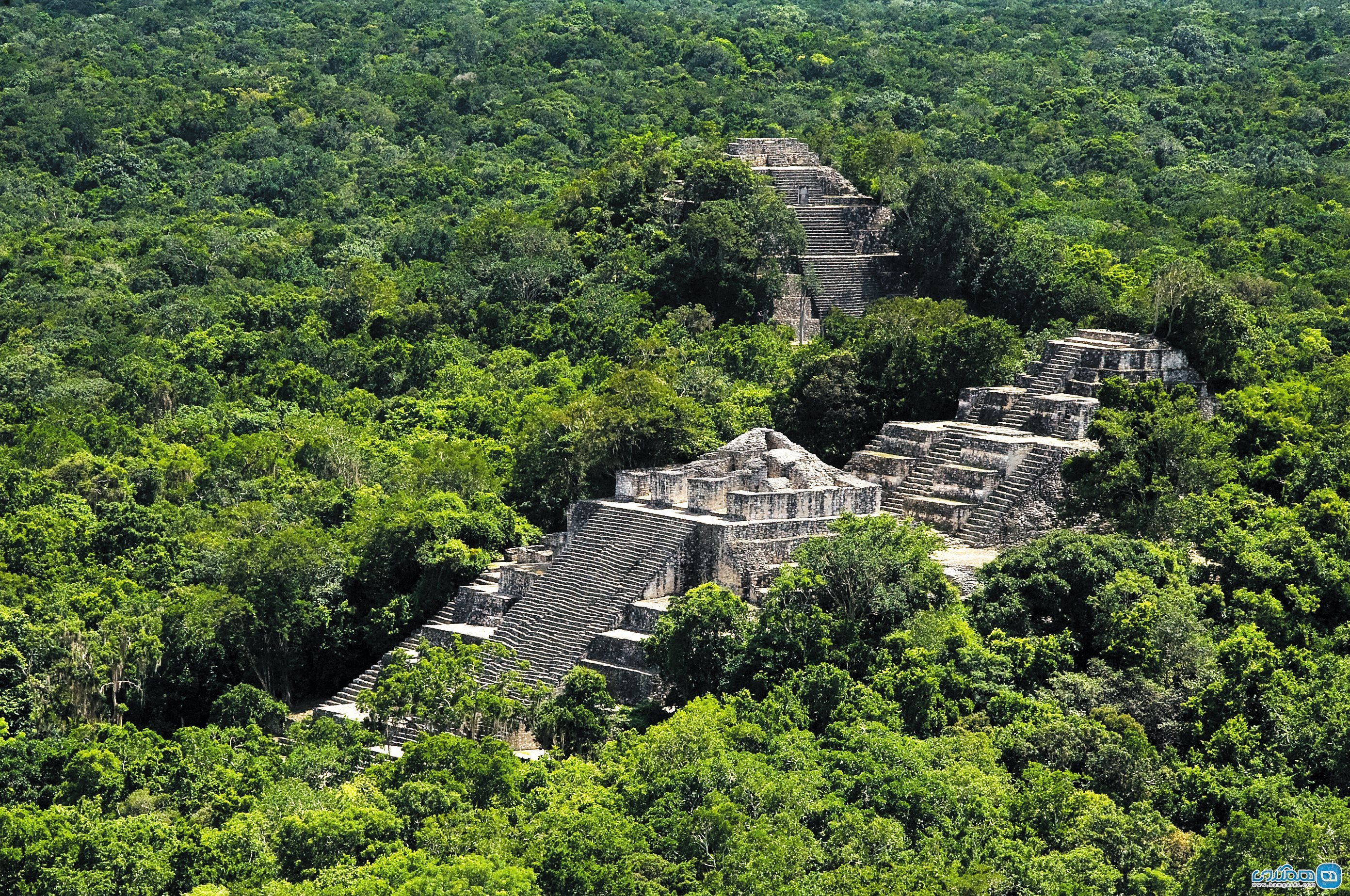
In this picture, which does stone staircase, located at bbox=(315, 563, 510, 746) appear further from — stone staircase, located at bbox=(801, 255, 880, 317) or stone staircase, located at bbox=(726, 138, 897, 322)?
stone staircase, located at bbox=(801, 255, 880, 317)

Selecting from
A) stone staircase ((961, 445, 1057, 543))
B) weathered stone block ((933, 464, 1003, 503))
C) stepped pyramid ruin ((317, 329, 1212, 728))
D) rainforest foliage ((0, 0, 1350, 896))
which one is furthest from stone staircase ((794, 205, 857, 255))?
stone staircase ((961, 445, 1057, 543))

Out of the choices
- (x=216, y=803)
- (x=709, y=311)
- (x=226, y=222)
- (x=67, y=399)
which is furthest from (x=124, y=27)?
(x=216, y=803)

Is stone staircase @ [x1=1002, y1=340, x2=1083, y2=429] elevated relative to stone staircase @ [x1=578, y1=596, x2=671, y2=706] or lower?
elevated

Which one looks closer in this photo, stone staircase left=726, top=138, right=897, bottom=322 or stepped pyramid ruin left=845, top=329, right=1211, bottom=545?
stepped pyramid ruin left=845, top=329, right=1211, bottom=545

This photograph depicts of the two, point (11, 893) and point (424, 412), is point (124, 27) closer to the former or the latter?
point (424, 412)

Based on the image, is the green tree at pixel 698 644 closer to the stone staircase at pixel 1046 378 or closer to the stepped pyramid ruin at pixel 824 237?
the stone staircase at pixel 1046 378

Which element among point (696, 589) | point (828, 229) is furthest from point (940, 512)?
point (828, 229)
